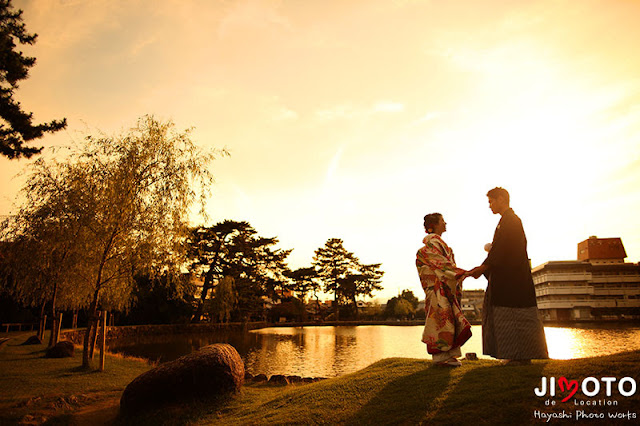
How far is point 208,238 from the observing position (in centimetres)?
4075

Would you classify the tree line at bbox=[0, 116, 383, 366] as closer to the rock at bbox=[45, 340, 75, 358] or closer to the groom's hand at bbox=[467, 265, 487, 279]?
the rock at bbox=[45, 340, 75, 358]

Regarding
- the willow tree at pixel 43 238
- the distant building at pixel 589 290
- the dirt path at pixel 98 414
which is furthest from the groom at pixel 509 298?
the distant building at pixel 589 290

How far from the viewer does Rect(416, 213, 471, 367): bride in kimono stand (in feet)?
19.1

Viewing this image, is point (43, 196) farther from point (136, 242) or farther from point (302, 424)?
point (302, 424)

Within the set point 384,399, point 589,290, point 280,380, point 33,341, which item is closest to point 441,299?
point 384,399

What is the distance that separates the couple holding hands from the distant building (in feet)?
187

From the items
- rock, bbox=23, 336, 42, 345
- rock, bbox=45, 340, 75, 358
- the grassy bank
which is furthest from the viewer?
rock, bbox=23, 336, 42, 345

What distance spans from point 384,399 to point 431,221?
118 inches

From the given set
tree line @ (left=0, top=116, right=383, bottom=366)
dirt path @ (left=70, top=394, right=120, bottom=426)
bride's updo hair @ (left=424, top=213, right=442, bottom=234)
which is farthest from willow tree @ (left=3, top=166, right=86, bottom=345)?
bride's updo hair @ (left=424, top=213, right=442, bottom=234)

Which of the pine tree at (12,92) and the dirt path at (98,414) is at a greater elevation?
the pine tree at (12,92)

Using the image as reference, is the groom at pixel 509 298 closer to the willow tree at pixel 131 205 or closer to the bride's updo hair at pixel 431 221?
the bride's updo hair at pixel 431 221

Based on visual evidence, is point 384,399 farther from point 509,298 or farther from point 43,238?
point 43,238

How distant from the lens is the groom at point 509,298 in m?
5.37

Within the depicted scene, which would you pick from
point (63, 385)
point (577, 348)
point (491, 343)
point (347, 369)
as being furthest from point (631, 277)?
point (63, 385)
